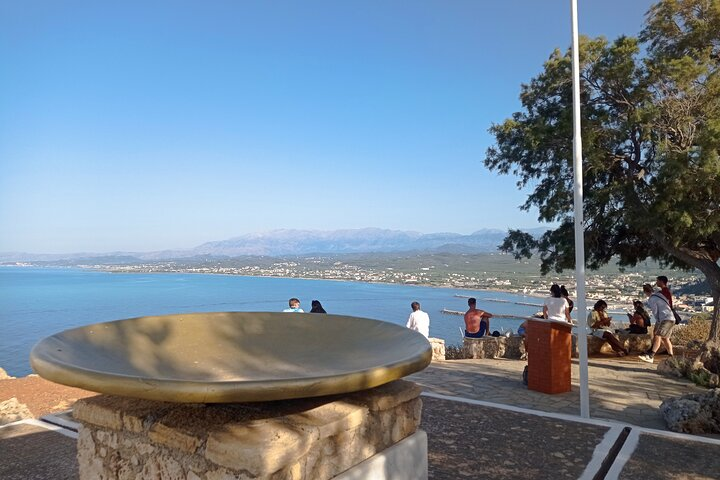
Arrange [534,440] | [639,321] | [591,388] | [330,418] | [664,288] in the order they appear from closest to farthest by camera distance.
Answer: [330,418] → [534,440] → [591,388] → [664,288] → [639,321]

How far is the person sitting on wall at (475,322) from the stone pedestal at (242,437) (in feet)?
22.9

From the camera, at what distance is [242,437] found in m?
2.05

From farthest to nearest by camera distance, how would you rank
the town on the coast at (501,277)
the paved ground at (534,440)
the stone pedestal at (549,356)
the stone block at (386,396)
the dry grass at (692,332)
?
the town on the coast at (501,277) < the dry grass at (692,332) < the stone pedestal at (549,356) < the paved ground at (534,440) < the stone block at (386,396)

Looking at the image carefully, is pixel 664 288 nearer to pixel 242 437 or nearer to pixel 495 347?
pixel 495 347

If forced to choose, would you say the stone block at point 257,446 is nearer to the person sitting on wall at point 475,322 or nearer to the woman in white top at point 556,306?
the woman in white top at point 556,306

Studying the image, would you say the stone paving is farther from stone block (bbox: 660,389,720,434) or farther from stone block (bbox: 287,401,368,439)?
stone block (bbox: 287,401,368,439)

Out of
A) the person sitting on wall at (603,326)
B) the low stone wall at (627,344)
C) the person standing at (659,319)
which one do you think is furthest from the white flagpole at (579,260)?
the low stone wall at (627,344)

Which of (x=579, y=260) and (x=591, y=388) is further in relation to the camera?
(x=591, y=388)

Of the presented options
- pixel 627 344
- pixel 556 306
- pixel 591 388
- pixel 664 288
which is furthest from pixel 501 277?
pixel 591 388

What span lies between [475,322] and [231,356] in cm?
719

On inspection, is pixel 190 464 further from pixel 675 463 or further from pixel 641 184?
pixel 641 184

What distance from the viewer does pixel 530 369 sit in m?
6.49

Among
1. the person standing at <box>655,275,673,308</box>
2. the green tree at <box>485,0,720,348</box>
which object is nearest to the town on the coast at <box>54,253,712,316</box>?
the green tree at <box>485,0,720,348</box>

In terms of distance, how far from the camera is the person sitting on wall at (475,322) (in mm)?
9609
